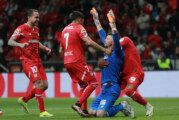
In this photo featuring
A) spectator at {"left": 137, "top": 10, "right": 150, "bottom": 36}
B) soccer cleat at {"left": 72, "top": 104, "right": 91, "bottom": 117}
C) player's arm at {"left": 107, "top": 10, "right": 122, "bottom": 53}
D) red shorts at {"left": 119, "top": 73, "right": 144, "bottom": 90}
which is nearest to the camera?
player's arm at {"left": 107, "top": 10, "right": 122, "bottom": 53}

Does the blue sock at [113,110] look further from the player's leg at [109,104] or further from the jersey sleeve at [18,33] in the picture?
the jersey sleeve at [18,33]

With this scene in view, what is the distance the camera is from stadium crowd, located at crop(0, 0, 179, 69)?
18672 mm

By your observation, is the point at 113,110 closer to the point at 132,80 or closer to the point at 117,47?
the point at 132,80

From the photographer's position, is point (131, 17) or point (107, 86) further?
point (131, 17)

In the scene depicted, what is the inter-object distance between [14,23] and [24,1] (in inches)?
96.0

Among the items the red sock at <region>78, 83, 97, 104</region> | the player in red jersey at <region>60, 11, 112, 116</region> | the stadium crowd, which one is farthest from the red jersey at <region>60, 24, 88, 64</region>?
the stadium crowd

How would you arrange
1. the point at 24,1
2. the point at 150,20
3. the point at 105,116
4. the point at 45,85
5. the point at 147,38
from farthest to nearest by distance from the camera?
1. the point at 24,1
2. the point at 150,20
3. the point at 147,38
4. the point at 45,85
5. the point at 105,116

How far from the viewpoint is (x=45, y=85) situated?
9.91 metres

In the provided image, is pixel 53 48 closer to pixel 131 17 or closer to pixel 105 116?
pixel 131 17

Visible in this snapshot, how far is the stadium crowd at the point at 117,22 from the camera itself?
18.7 metres

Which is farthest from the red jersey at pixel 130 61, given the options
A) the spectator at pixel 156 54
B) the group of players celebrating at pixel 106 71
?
the spectator at pixel 156 54

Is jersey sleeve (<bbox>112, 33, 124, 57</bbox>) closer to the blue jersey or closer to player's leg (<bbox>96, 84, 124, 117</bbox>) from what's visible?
the blue jersey

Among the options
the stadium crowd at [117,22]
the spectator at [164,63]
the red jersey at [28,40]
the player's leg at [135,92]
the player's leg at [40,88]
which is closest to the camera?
the player's leg at [135,92]

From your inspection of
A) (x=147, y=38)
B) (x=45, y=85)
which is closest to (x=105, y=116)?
(x=45, y=85)
